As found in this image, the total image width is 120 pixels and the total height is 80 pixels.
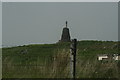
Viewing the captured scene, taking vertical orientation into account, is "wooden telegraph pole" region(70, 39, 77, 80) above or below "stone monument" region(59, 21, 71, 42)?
below

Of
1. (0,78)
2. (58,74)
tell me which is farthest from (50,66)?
(0,78)

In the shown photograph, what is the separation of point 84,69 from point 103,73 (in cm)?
85

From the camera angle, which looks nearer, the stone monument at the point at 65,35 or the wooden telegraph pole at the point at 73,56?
the wooden telegraph pole at the point at 73,56

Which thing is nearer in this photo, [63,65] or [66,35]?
[63,65]

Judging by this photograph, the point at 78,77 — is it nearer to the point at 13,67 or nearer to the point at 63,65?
the point at 63,65

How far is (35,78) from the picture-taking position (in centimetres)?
724

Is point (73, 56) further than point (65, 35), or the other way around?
point (65, 35)

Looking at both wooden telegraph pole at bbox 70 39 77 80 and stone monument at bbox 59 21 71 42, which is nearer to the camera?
wooden telegraph pole at bbox 70 39 77 80

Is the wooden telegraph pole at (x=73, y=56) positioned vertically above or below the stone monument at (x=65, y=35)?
below

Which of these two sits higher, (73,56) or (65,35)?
(65,35)

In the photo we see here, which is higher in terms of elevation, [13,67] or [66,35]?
[66,35]

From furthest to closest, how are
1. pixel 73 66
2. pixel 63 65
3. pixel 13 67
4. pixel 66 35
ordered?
pixel 66 35, pixel 13 67, pixel 63 65, pixel 73 66

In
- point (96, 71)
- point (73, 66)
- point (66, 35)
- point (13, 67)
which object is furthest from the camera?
point (66, 35)

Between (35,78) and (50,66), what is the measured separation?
0.55 metres
